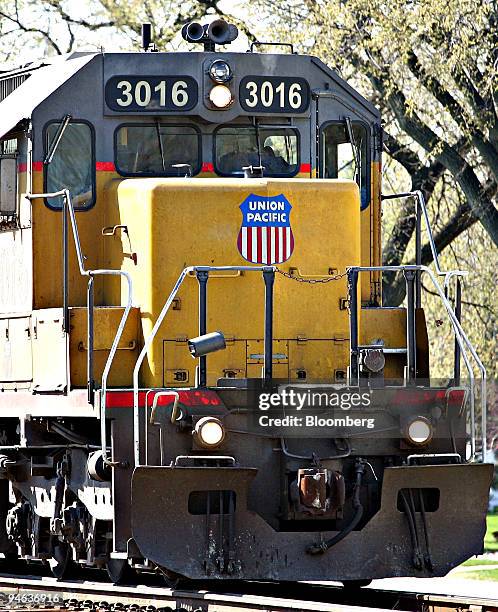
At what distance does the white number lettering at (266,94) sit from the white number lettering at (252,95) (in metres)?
0.05

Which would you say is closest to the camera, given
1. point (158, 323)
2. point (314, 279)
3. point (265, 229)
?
point (158, 323)

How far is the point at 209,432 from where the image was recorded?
967 centimetres

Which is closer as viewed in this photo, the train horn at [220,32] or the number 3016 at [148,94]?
the number 3016 at [148,94]

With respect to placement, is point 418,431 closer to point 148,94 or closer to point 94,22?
point 148,94

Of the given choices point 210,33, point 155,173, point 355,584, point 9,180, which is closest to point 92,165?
point 155,173

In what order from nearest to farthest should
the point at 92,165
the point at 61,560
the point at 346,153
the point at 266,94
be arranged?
the point at 92,165
the point at 266,94
the point at 61,560
the point at 346,153

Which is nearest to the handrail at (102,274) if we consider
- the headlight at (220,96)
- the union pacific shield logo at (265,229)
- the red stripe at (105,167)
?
the red stripe at (105,167)

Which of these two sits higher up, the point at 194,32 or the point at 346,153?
the point at 194,32

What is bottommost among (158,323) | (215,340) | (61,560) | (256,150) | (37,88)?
(61,560)

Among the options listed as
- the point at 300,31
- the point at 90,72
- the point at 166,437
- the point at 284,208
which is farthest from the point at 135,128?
the point at 300,31

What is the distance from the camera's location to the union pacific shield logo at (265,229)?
10.4 meters

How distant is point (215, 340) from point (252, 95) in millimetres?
2172

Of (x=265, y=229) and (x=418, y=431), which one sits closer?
(x=418, y=431)

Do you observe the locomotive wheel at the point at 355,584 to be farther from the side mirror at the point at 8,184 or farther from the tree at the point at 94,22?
the tree at the point at 94,22
